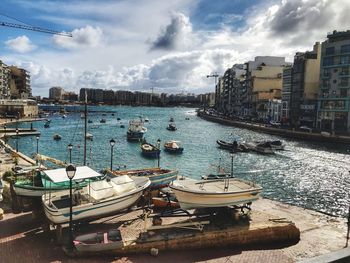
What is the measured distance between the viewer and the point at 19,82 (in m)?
181

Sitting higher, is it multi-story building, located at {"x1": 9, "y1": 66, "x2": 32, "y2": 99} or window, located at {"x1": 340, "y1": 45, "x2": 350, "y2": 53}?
window, located at {"x1": 340, "y1": 45, "x2": 350, "y2": 53}

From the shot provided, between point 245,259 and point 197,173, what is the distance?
1170 inches

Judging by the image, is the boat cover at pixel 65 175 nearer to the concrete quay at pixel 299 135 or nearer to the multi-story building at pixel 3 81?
the concrete quay at pixel 299 135

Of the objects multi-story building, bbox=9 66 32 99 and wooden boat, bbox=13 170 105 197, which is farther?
multi-story building, bbox=9 66 32 99

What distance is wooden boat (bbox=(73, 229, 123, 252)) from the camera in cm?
1503

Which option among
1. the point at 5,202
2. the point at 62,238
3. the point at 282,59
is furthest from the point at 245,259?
the point at 282,59

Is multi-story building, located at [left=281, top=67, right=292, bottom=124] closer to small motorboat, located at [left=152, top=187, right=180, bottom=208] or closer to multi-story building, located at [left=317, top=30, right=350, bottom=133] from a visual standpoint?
multi-story building, located at [left=317, top=30, right=350, bottom=133]

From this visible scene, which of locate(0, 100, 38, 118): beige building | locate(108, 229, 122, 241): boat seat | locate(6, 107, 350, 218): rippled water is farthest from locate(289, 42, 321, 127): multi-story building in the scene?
locate(0, 100, 38, 118): beige building

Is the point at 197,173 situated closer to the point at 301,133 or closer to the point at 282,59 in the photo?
the point at 301,133

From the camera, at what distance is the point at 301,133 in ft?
274

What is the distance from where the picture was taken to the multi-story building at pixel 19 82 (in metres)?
174

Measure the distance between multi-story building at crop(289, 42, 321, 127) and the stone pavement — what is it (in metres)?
86.8

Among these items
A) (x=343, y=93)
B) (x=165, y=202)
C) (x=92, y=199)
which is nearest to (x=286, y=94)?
(x=343, y=93)

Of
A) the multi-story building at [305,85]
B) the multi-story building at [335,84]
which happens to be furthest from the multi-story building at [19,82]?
the multi-story building at [335,84]
